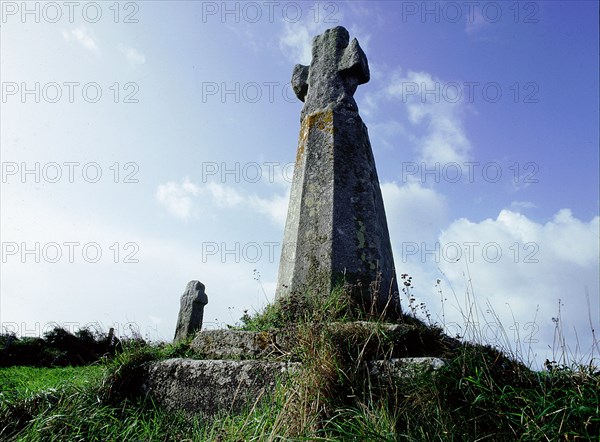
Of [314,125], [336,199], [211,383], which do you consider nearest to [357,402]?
Answer: [211,383]

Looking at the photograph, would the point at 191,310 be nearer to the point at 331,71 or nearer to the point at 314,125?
the point at 314,125

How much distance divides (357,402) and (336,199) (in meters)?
2.48

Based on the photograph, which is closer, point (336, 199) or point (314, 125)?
point (336, 199)

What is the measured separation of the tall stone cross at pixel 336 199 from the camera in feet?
15.3

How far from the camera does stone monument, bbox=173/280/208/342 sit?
8594 millimetres

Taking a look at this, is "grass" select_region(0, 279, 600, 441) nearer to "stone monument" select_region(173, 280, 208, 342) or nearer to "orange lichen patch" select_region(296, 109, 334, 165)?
"orange lichen patch" select_region(296, 109, 334, 165)

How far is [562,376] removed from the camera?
2.90m

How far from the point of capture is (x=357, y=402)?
279 centimetres

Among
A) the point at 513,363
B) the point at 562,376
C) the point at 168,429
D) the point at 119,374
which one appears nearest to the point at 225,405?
the point at 168,429

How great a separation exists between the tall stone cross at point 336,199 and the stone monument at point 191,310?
163 inches

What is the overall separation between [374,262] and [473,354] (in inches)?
64.3

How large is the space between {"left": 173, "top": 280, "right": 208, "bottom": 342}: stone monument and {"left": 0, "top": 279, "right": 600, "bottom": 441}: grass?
171 inches

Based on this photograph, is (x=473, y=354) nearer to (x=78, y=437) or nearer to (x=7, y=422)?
(x=78, y=437)

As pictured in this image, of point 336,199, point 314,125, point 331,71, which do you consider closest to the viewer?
point 336,199
